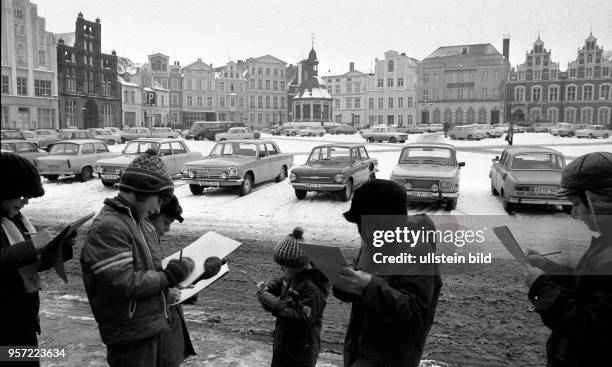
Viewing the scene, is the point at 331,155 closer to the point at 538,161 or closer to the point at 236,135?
the point at 538,161

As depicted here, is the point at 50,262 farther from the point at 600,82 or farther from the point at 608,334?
the point at 600,82

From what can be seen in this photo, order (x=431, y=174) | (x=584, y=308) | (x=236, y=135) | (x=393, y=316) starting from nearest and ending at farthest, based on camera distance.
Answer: (x=584, y=308), (x=393, y=316), (x=431, y=174), (x=236, y=135)

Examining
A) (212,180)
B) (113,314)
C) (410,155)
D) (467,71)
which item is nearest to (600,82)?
(467,71)

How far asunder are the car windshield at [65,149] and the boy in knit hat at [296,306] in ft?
46.1

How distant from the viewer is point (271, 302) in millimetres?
2658

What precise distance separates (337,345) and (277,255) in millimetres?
1758

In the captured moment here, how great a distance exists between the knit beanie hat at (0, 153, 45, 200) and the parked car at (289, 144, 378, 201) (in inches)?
334

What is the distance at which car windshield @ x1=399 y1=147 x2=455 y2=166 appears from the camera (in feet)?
36.3

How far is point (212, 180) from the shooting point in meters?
12.2

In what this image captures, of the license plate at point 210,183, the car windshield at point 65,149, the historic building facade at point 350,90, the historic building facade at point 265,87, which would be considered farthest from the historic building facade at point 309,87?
the car windshield at point 65,149

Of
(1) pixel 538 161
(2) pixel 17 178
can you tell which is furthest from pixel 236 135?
(2) pixel 17 178

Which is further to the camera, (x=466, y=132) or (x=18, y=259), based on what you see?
(x=466, y=132)

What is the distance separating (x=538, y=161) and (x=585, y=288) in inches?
373

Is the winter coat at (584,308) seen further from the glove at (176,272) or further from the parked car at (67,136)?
the parked car at (67,136)
